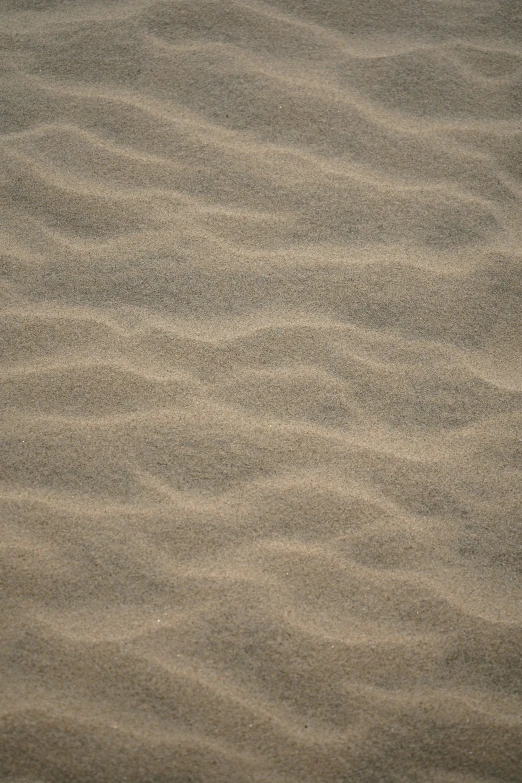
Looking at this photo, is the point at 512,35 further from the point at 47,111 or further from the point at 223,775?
the point at 223,775

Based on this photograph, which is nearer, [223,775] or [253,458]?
[223,775]

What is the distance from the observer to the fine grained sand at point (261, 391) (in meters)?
1.48

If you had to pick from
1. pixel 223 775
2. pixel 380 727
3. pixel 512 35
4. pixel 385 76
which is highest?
pixel 512 35

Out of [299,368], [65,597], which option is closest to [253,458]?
[299,368]

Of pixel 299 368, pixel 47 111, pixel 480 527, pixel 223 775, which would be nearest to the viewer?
pixel 223 775

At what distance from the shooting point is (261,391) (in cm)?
181

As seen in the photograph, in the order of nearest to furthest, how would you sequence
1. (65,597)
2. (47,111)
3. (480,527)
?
1. (65,597)
2. (480,527)
3. (47,111)

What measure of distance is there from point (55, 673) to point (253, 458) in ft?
1.97

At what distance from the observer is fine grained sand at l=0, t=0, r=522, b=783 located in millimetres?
1476

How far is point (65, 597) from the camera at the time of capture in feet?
5.12

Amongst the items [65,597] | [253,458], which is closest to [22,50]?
[253,458]

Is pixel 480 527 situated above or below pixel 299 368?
below

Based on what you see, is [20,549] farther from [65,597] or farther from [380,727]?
[380,727]

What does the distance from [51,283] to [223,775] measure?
3.96 feet
